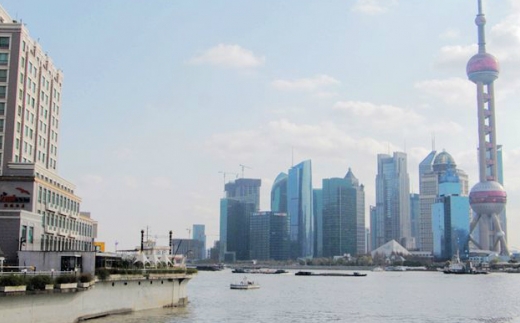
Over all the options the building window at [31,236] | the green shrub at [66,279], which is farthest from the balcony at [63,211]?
the green shrub at [66,279]

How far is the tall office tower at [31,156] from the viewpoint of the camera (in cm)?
9612

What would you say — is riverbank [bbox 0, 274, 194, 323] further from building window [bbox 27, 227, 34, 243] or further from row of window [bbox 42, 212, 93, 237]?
row of window [bbox 42, 212, 93, 237]

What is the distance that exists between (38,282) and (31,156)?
72.3 metres

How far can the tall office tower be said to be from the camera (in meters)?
96.1

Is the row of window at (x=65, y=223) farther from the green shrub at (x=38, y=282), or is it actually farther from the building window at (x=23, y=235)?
the green shrub at (x=38, y=282)

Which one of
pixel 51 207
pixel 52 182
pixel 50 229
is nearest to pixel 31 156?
pixel 52 182

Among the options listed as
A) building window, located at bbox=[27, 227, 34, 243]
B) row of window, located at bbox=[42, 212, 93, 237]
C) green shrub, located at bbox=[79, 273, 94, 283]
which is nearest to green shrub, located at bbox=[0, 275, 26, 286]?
green shrub, located at bbox=[79, 273, 94, 283]

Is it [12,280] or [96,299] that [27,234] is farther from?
[12,280]

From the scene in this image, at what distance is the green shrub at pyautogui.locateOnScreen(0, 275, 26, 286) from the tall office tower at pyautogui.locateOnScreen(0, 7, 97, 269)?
81.5ft

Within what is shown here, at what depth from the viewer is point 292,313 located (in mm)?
108125

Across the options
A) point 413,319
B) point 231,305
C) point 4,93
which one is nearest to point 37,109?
point 4,93

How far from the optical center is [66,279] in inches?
2744

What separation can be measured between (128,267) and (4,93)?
161ft

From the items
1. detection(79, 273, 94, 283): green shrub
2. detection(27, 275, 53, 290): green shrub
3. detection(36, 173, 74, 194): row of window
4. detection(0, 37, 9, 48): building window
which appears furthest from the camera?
detection(0, 37, 9, 48): building window
